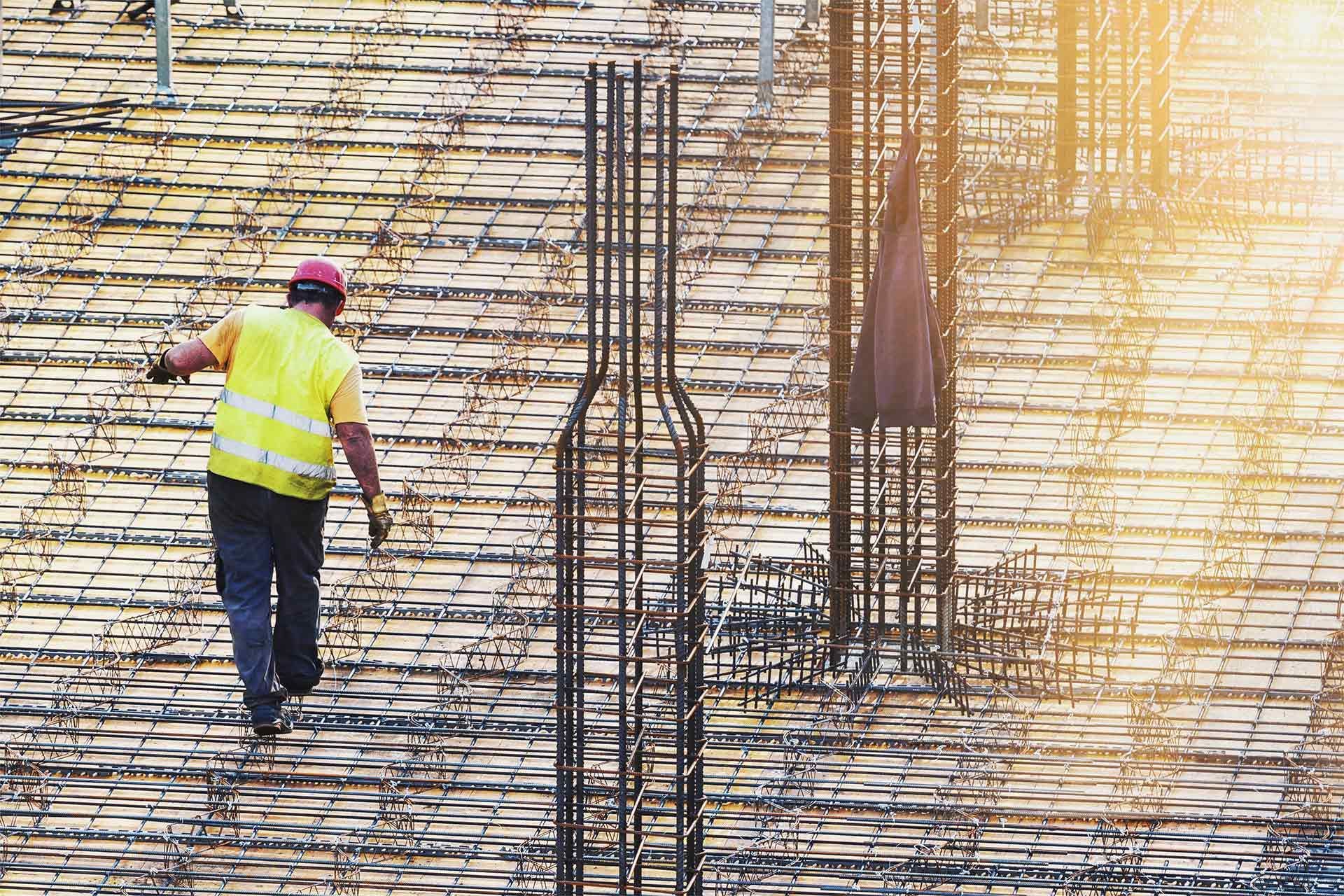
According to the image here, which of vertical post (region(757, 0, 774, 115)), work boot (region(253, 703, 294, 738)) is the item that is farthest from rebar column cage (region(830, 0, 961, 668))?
vertical post (region(757, 0, 774, 115))

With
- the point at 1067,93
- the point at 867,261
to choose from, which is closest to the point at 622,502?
the point at 867,261

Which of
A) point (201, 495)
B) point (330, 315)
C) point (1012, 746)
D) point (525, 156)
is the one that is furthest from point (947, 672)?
point (525, 156)

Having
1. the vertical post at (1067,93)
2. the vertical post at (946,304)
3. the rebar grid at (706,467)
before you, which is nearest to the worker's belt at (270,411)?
the rebar grid at (706,467)

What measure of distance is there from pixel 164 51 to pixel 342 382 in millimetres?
4785

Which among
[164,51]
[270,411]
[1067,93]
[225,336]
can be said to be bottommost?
[270,411]

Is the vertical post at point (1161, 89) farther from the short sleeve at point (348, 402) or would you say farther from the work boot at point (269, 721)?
the work boot at point (269, 721)

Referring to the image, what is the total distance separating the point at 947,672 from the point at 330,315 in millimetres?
2788

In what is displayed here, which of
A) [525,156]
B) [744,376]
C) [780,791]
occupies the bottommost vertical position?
[780,791]

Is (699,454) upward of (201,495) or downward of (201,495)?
upward

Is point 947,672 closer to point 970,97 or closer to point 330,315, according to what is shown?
point 330,315

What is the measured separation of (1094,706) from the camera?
10.1m

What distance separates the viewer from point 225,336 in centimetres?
922

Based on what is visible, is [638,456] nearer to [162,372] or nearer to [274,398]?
[274,398]

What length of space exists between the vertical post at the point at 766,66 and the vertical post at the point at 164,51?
10.2 feet
